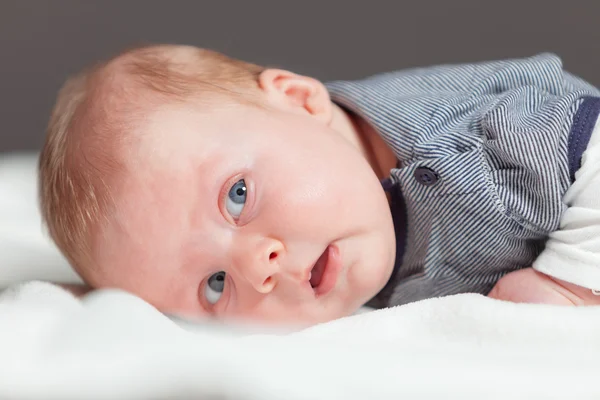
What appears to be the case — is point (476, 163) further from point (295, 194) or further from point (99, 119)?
point (99, 119)

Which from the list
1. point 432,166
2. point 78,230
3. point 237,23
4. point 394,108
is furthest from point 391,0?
point 78,230

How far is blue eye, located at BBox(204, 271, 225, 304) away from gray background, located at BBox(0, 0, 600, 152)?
33.1 inches

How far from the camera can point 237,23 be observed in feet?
5.77

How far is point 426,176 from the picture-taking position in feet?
3.22

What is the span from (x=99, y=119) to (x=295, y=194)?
255 mm

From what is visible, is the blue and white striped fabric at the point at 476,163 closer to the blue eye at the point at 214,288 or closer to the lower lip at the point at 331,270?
the lower lip at the point at 331,270

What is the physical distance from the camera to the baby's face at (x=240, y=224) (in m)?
0.89

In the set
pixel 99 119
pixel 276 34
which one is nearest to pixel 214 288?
pixel 99 119

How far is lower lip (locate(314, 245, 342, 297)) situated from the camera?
3.00 ft

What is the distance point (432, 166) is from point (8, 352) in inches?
21.2

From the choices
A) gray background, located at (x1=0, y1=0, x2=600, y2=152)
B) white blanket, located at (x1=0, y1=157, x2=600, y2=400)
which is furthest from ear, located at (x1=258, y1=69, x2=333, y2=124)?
gray background, located at (x1=0, y1=0, x2=600, y2=152)

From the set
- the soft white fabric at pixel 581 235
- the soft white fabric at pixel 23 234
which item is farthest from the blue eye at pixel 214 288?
the soft white fabric at pixel 581 235

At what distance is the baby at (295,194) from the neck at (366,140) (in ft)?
0.13

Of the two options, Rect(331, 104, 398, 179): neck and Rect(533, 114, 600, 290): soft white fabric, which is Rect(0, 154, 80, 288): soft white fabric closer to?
Rect(331, 104, 398, 179): neck
